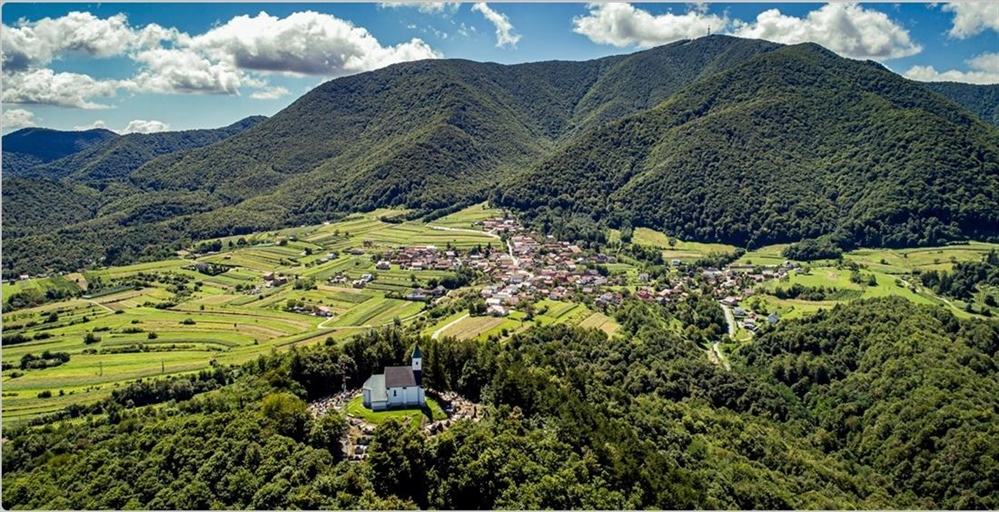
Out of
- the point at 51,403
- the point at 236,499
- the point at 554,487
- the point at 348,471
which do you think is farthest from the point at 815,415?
the point at 51,403

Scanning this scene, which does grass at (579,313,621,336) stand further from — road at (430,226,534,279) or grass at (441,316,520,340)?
road at (430,226,534,279)

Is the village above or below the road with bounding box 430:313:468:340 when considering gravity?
above

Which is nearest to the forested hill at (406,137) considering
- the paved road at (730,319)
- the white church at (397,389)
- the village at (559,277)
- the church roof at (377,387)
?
the village at (559,277)

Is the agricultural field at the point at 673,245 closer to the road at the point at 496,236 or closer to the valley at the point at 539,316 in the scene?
the valley at the point at 539,316

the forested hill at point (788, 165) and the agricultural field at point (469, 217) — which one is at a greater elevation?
the forested hill at point (788, 165)

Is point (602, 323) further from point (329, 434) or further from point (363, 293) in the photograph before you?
point (329, 434)

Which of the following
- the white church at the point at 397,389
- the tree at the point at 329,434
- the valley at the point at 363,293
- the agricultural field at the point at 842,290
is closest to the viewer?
the tree at the point at 329,434

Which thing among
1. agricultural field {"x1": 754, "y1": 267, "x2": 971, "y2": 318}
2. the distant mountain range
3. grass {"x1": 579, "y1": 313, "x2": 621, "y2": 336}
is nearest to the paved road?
agricultural field {"x1": 754, "y1": 267, "x2": 971, "y2": 318}
